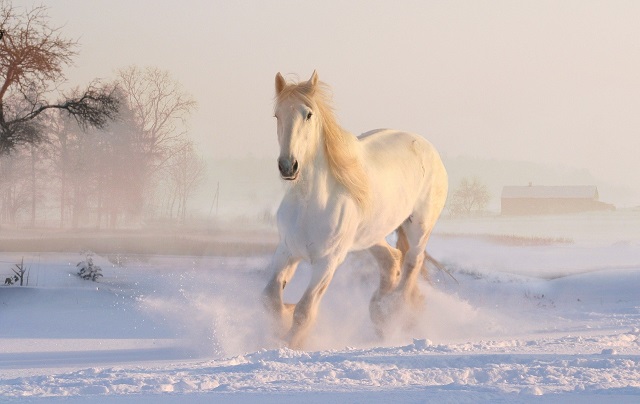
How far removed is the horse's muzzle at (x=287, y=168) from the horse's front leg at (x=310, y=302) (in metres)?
0.95

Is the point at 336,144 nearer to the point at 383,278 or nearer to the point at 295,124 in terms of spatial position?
the point at 295,124

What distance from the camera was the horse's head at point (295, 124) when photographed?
6.68 m

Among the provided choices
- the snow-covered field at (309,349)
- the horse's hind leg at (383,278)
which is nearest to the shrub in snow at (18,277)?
the snow-covered field at (309,349)

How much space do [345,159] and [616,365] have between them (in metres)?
2.74

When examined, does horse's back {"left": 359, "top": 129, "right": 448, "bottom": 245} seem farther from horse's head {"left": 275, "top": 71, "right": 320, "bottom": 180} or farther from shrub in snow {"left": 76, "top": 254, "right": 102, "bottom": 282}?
shrub in snow {"left": 76, "top": 254, "right": 102, "bottom": 282}

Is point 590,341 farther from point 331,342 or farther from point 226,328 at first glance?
point 226,328

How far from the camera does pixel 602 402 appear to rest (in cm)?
505

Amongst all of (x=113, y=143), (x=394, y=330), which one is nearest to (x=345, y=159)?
(x=394, y=330)

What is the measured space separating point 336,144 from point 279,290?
1341mm

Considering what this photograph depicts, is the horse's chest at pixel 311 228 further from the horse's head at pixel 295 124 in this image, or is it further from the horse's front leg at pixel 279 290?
the horse's head at pixel 295 124

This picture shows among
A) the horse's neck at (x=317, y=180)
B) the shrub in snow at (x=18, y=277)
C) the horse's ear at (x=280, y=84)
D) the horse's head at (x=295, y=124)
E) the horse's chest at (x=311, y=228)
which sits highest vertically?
the horse's ear at (x=280, y=84)

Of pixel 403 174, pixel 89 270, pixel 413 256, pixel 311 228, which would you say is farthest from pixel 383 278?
pixel 89 270

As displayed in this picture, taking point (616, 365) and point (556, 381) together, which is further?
point (616, 365)

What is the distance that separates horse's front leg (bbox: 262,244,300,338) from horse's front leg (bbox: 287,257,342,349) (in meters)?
0.15
